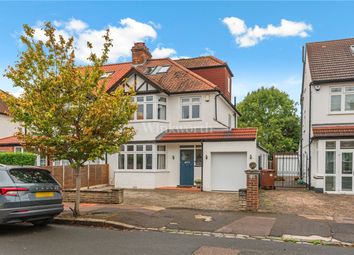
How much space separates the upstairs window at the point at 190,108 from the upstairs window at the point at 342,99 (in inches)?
282

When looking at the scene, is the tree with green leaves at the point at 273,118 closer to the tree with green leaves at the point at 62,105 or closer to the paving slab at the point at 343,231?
the paving slab at the point at 343,231

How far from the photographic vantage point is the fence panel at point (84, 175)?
1563 centimetres

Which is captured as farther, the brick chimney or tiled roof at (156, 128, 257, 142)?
the brick chimney

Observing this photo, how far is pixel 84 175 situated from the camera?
18.0 metres

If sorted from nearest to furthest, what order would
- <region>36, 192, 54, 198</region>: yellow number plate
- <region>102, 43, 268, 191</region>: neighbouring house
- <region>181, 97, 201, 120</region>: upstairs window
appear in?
<region>36, 192, 54, 198</region>: yellow number plate < <region>102, 43, 268, 191</region>: neighbouring house < <region>181, 97, 201, 120</region>: upstairs window

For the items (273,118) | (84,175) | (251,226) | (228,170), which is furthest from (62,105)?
(273,118)

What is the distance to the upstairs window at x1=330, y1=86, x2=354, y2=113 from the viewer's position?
56.6ft

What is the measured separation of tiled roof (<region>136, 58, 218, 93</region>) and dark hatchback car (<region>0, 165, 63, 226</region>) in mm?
11580

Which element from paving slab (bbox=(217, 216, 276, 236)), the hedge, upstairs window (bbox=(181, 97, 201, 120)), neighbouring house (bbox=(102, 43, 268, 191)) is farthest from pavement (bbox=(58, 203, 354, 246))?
the hedge

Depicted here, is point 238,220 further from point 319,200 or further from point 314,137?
point 314,137

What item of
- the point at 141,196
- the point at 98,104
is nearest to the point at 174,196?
the point at 141,196

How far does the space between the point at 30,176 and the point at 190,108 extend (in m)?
12.5

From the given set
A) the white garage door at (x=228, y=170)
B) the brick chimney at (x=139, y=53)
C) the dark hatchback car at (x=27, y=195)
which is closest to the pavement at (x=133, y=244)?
the dark hatchback car at (x=27, y=195)

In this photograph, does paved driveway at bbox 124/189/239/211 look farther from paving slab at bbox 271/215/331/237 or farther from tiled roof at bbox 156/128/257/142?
tiled roof at bbox 156/128/257/142
